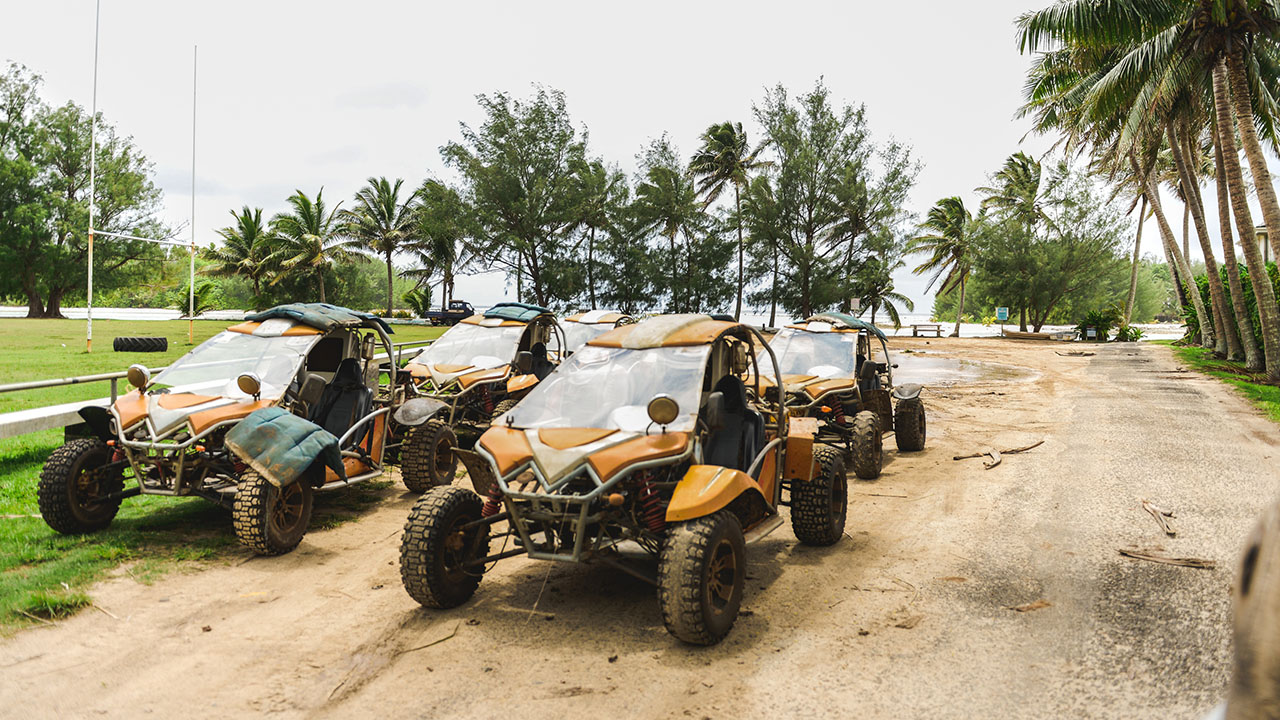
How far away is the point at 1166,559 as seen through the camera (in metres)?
6.42

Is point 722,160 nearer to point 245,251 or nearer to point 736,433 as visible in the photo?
point 245,251

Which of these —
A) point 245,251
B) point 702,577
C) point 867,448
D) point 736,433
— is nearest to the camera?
point 702,577

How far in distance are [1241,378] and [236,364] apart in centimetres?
2354

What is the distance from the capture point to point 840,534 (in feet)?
23.2

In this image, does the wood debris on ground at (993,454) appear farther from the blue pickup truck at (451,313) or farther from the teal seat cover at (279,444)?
the blue pickup truck at (451,313)

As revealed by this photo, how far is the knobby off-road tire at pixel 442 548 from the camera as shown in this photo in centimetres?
507

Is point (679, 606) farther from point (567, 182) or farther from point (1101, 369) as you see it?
point (567, 182)

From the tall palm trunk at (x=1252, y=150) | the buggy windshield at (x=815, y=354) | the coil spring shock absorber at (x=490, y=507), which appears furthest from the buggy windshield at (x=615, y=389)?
the tall palm trunk at (x=1252, y=150)

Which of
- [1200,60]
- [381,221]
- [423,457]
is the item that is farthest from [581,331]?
[381,221]

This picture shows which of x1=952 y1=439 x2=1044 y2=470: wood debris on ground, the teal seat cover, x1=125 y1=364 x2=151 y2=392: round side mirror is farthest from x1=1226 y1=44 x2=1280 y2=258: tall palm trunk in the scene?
x1=125 y1=364 x2=151 y2=392: round side mirror

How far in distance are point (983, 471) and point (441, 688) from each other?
8.17 m

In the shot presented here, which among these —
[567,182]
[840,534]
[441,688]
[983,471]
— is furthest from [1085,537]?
[567,182]

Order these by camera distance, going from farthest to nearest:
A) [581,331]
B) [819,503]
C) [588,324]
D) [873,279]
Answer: [873,279] → [588,324] → [581,331] → [819,503]

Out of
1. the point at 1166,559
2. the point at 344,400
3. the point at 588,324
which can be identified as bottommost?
the point at 1166,559
